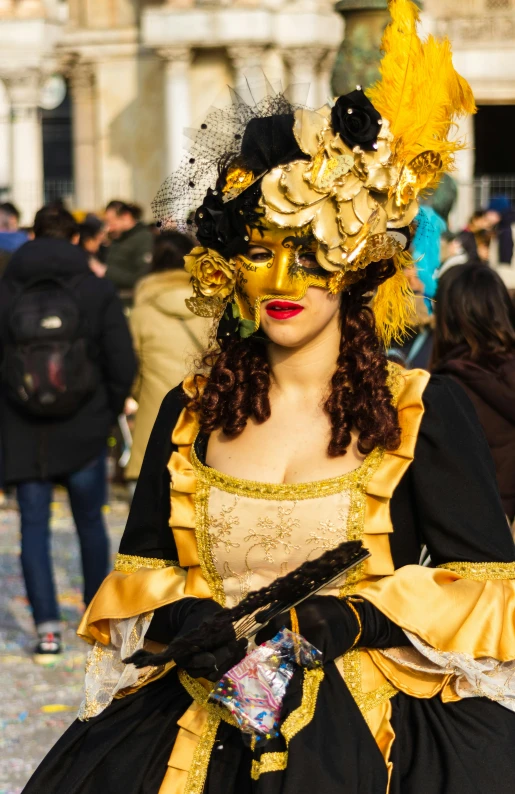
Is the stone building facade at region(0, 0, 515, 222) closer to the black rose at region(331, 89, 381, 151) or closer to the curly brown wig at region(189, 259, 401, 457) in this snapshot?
the curly brown wig at region(189, 259, 401, 457)

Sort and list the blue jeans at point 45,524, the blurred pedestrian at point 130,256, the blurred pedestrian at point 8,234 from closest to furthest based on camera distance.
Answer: the blue jeans at point 45,524 < the blurred pedestrian at point 8,234 < the blurred pedestrian at point 130,256

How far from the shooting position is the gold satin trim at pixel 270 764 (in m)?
2.67

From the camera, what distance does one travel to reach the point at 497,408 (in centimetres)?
509

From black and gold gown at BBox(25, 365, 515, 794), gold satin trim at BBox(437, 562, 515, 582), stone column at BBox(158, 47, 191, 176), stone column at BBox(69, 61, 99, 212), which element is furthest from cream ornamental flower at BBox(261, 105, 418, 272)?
stone column at BBox(69, 61, 99, 212)

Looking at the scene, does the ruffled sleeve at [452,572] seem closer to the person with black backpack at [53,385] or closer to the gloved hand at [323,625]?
the gloved hand at [323,625]

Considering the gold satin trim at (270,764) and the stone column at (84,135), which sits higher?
the gold satin trim at (270,764)

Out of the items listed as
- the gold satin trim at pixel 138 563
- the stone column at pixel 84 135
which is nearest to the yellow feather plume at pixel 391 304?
the gold satin trim at pixel 138 563

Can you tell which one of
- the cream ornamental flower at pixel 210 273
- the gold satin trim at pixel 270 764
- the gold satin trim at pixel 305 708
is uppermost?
the cream ornamental flower at pixel 210 273

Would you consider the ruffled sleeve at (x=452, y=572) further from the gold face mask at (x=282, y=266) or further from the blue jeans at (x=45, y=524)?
the blue jeans at (x=45, y=524)

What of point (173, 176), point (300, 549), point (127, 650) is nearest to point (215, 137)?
point (173, 176)

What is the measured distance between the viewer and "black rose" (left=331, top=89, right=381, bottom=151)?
9.51 ft

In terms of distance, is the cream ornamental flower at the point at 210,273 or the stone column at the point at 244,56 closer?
the cream ornamental flower at the point at 210,273

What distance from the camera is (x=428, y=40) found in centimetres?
312

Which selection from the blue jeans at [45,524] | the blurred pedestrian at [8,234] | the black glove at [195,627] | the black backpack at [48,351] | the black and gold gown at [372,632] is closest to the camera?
the black glove at [195,627]
